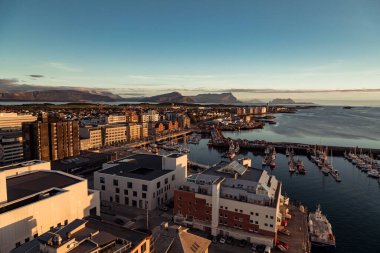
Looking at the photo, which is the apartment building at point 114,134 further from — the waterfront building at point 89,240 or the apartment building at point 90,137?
the waterfront building at point 89,240

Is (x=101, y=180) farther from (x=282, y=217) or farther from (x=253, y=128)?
(x=253, y=128)

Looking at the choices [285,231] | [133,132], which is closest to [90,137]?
[133,132]

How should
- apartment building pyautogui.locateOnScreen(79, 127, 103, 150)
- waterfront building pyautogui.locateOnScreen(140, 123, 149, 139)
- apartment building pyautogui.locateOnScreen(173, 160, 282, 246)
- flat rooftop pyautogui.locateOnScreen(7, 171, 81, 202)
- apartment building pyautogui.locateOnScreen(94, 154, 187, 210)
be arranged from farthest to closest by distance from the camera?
waterfront building pyautogui.locateOnScreen(140, 123, 149, 139)
apartment building pyautogui.locateOnScreen(79, 127, 103, 150)
apartment building pyautogui.locateOnScreen(94, 154, 187, 210)
apartment building pyautogui.locateOnScreen(173, 160, 282, 246)
flat rooftop pyautogui.locateOnScreen(7, 171, 81, 202)

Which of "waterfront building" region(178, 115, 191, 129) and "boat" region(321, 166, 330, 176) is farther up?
"waterfront building" region(178, 115, 191, 129)

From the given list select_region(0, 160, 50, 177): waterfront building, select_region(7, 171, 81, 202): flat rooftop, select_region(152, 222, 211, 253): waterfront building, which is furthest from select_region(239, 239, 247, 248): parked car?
select_region(0, 160, 50, 177): waterfront building

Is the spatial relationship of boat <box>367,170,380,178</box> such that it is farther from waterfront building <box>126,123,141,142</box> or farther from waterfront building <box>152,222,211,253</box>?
waterfront building <box>126,123,141,142</box>

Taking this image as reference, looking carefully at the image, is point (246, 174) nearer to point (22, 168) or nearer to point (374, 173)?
point (22, 168)
